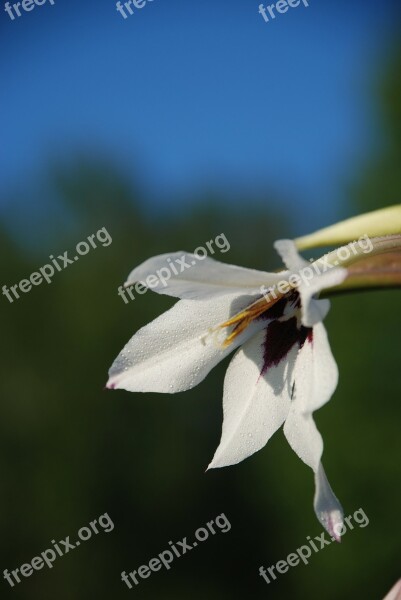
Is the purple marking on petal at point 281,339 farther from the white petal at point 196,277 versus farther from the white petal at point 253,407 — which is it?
the white petal at point 196,277

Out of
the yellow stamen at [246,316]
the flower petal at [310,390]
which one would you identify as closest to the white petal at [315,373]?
the flower petal at [310,390]

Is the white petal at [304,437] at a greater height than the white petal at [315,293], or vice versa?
the white petal at [315,293]

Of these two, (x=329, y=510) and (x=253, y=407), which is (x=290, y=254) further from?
(x=329, y=510)

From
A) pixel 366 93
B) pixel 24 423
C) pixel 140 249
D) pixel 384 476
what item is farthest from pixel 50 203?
pixel 384 476

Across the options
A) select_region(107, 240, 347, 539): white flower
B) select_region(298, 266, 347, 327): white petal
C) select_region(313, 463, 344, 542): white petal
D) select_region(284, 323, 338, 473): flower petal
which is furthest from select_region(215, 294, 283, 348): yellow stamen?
select_region(313, 463, 344, 542): white petal

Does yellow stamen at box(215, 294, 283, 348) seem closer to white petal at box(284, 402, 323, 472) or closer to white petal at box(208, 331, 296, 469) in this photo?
white petal at box(208, 331, 296, 469)

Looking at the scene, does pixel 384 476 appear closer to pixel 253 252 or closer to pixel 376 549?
pixel 376 549
